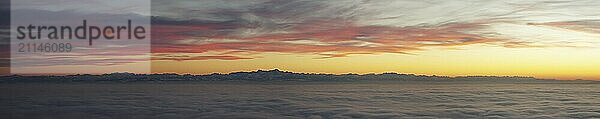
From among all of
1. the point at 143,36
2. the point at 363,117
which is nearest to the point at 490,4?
the point at 363,117

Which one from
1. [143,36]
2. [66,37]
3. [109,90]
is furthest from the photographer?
[109,90]

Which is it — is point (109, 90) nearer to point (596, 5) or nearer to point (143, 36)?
point (143, 36)

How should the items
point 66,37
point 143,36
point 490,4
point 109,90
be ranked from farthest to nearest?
point 109,90, point 490,4, point 143,36, point 66,37

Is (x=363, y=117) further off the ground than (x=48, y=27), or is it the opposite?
(x=48, y=27)

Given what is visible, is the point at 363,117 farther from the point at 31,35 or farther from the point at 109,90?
the point at 109,90

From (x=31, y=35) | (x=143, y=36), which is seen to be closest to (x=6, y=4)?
(x=31, y=35)

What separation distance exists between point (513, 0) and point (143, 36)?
8008 mm

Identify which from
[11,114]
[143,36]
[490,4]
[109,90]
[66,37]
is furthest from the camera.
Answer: [109,90]

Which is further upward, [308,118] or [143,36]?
[143,36]

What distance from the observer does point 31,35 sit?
39.1ft

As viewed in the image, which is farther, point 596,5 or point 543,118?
point 543,118

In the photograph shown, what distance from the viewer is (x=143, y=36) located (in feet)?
42.9

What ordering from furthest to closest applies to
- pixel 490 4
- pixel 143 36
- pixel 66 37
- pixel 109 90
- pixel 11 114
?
pixel 109 90 → pixel 11 114 → pixel 490 4 → pixel 143 36 → pixel 66 37

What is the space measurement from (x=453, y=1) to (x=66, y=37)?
325 inches
